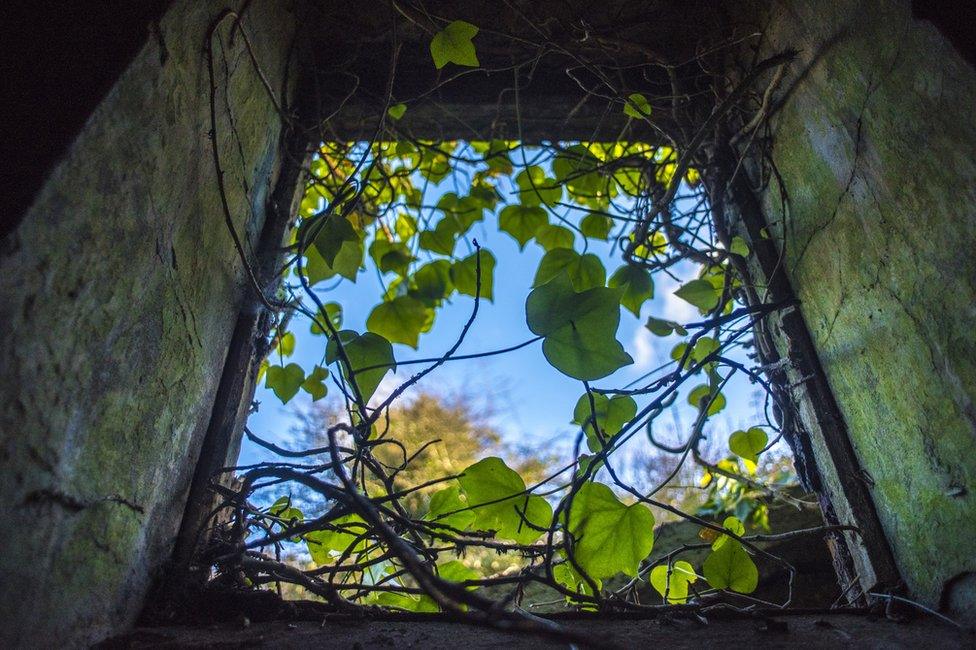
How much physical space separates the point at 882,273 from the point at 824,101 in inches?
10.7

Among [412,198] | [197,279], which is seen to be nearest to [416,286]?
[412,198]

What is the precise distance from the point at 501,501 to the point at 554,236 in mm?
685

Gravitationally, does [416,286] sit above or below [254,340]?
above

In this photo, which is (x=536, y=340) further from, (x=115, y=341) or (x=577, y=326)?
(x=115, y=341)

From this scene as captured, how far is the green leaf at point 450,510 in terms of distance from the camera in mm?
826

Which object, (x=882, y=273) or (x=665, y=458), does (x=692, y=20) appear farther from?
(x=665, y=458)

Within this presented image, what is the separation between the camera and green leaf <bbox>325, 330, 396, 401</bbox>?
2.79 ft

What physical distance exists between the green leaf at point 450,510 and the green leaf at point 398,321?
348mm

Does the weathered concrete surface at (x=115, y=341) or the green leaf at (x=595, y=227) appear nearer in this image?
the weathered concrete surface at (x=115, y=341)

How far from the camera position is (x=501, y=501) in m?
0.77

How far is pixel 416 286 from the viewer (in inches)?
50.5

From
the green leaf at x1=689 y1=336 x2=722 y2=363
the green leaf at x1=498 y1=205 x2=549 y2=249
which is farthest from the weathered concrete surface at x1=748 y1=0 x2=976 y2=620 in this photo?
the green leaf at x1=498 y1=205 x2=549 y2=249

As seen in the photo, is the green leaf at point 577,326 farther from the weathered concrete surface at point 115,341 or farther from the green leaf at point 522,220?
the green leaf at point 522,220

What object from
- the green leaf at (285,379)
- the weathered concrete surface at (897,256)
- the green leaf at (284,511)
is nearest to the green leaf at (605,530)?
the weathered concrete surface at (897,256)
